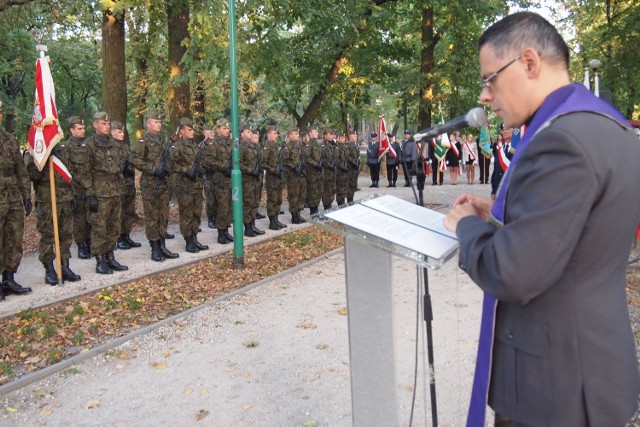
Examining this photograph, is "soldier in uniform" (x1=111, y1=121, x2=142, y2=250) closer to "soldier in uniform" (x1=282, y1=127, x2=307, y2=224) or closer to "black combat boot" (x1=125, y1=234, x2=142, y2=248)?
"black combat boot" (x1=125, y1=234, x2=142, y2=248)

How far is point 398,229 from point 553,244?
0.70 meters

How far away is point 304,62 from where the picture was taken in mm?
21062

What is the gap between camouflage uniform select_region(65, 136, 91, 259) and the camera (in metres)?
8.56

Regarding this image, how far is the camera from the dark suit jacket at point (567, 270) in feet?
4.52

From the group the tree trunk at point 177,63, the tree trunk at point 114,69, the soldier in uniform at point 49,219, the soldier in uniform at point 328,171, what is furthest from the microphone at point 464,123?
the soldier in uniform at point 328,171

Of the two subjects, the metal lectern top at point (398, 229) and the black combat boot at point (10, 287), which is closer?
the metal lectern top at point (398, 229)

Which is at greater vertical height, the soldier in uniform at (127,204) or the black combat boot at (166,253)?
the soldier in uniform at (127,204)

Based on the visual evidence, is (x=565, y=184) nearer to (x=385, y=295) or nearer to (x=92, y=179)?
(x=385, y=295)

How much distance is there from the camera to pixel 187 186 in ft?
32.9

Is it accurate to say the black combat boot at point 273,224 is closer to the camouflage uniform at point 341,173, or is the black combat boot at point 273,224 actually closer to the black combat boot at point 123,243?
the black combat boot at point 123,243

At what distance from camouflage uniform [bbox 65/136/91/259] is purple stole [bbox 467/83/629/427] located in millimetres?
7795

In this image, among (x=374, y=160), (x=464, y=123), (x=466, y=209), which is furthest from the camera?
(x=374, y=160)

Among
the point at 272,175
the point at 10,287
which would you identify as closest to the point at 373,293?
the point at 10,287

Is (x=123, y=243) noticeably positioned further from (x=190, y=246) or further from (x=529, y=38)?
(x=529, y=38)
